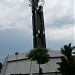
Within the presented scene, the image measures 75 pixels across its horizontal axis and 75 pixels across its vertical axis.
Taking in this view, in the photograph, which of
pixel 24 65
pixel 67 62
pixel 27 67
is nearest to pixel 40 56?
pixel 67 62

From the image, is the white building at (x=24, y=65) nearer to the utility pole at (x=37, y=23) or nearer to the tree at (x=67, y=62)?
the utility pole at (x=37, y=23)

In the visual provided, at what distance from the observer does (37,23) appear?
78562 mm

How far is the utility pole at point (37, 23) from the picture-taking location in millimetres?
77562

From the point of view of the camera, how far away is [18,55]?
79375 mm

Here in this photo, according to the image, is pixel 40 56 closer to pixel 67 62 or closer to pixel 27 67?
pixel 67 62

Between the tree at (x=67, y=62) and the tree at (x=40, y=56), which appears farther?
the tree at (x=40, y=56)

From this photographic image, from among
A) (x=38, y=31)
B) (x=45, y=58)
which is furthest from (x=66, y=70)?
(x=38, y=31)

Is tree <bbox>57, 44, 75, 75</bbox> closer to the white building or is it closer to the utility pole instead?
the white building

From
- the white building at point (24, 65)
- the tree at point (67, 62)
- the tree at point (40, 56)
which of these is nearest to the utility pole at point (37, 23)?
the white building at point (24, 65)

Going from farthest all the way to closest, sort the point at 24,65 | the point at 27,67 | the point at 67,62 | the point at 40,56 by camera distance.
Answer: the point at 24,65
the point at 27,67
the point at 40,56
the point at 67,62

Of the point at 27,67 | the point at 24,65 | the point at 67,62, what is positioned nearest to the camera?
the point at 67,62

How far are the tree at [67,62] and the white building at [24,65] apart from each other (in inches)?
836

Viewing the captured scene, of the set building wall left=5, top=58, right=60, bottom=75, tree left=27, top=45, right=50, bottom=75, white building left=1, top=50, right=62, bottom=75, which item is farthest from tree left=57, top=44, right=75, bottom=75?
building wall left=5, top=58, right=60, bottom=75

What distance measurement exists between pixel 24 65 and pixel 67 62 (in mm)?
31245
